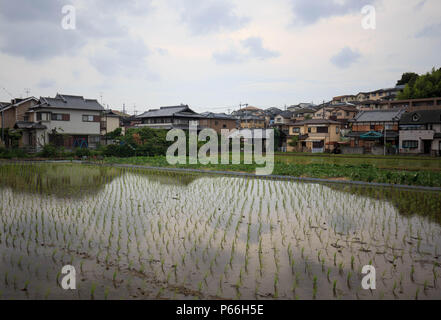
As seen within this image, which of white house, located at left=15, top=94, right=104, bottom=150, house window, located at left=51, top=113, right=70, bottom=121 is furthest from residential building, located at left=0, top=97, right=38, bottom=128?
house window, located at left=51, top=113, right=70, bottom=121

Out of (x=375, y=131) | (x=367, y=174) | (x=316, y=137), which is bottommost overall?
(x=367, y=174)

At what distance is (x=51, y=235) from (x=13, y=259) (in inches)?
54.6

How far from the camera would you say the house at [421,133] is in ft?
116

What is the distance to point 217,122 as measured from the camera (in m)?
53.1

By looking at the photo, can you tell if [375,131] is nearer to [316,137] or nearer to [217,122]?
[316,137]

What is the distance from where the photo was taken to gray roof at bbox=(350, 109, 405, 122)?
40.1 meters

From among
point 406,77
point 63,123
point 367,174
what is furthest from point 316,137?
point 406,77

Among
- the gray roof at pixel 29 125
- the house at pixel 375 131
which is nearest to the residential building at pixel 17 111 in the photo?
the gray roof at pixel 29 125

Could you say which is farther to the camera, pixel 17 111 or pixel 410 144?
pixel 17 111

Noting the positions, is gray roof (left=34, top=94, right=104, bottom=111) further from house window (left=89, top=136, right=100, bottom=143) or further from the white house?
house window (left=89, top=136, right=100, bottom=143)

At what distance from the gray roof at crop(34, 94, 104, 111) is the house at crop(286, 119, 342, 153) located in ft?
83.9

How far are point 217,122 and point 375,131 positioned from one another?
23.8m
